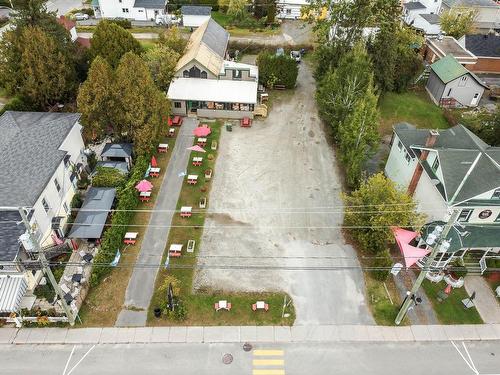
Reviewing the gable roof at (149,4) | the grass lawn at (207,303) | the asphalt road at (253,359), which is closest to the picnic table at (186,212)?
the grass lawn at (207,303)

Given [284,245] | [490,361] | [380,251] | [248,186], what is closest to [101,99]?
[248,186]

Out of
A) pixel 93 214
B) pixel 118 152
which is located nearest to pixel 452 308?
pixel 93 214

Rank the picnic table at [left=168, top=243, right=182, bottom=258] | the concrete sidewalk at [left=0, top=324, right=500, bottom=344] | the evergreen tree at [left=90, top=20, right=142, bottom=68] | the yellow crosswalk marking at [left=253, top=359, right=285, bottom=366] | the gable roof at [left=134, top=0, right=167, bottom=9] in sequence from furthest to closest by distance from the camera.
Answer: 1. the gable roof at [left=134, top=0, right=167, bottom=9]
2. the evergreen tree at [left=90, top=20, right=142, bottom=68]
3. the picnic table at [left=168, top=243, right=182, bottom=258]
4. the concrete sidewalk at [left=0, top=324, right=500, bottom=344]
5. the yellow crosswalk marking at [left=253, top=359, right=285, bottom=366]

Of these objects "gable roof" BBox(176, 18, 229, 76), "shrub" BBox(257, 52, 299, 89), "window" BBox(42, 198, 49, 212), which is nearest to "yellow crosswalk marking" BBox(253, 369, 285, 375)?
"window" BBox(42, 198, 49, 212)

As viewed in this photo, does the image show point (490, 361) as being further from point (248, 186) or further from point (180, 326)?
point (248, 186)

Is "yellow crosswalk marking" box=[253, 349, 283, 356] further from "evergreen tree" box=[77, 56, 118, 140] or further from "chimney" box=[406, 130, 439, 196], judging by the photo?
"evergreen tree" box=[77, 56, 118, 140]

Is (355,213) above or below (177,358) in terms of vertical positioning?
above
